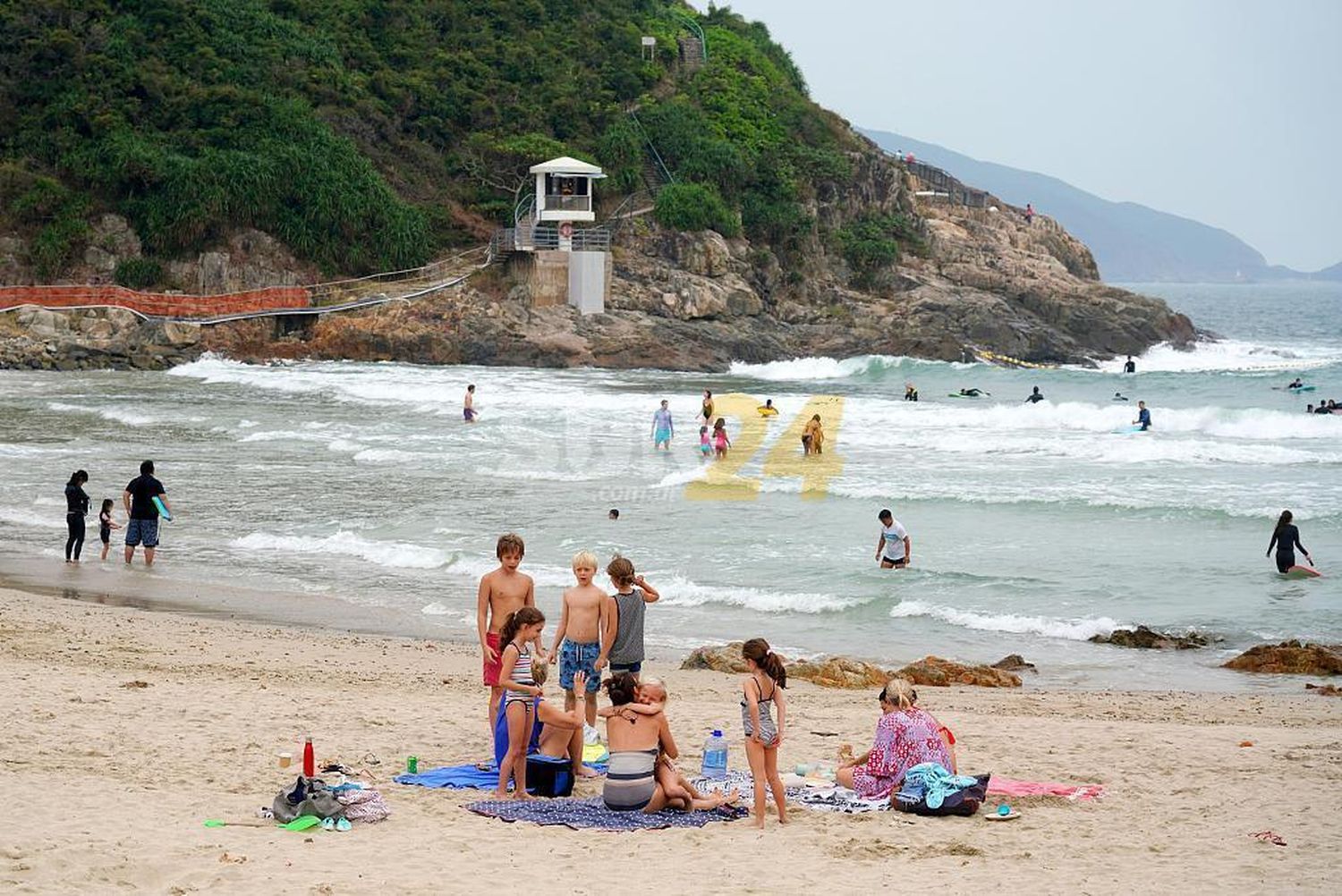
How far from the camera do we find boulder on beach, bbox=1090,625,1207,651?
602 inches

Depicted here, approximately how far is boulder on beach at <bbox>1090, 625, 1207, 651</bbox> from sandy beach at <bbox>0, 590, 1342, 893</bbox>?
2293 millimetres

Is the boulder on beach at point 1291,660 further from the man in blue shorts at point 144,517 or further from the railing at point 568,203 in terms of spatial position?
the railing at point 568,203

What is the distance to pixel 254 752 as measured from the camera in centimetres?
943

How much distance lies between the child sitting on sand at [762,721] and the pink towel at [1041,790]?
145 cm

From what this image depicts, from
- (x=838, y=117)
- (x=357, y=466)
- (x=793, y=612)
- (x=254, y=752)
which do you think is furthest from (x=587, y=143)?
(x=254, y=752)

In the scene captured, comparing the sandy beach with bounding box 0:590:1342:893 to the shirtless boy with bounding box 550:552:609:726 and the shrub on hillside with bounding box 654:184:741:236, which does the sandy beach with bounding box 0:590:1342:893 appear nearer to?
the shirtless boy with bounding box 550:552:609:726

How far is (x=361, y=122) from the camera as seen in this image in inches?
2207

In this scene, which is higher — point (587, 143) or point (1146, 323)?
point (587, 143)

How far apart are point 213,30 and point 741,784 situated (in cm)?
5242

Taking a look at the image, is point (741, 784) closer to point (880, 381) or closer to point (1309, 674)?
point (1309, 674)

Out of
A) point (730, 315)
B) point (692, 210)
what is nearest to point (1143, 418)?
point (730, 315)

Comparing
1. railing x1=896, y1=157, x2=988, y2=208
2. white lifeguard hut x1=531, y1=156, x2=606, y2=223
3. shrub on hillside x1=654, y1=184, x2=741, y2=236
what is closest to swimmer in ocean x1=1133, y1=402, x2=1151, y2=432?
white lifeguard hut x1=531, y1=156, x2=606, y2=223

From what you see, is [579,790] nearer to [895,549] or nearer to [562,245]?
[895,549]

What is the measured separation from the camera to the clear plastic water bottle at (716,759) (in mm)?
9211
